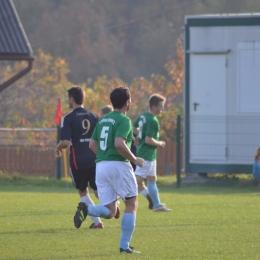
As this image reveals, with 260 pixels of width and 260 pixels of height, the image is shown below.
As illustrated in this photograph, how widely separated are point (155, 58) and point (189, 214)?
48.2 metres

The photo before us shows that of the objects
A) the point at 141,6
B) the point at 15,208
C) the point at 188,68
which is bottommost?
the point at 15,208

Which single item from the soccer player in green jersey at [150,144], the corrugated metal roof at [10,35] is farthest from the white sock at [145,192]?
the corrugated metal roof at [10,35]

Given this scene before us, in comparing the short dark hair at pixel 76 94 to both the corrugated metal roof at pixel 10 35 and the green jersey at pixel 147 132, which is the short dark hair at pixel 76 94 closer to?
the green jersey at pixel 147 132

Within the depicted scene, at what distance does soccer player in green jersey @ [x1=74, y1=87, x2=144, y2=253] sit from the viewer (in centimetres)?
838

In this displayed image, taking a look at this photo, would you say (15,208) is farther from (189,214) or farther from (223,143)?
(223,143)

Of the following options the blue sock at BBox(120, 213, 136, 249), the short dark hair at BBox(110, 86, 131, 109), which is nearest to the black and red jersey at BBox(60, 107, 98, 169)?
the short dark hair at BBox(110, 86, 131, 109)

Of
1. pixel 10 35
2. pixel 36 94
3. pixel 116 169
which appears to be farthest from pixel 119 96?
pixel 36 94

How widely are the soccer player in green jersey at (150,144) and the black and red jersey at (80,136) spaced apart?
232cm

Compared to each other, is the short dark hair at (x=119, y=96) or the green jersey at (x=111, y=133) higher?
the short dark hair at (x=119, y=96)

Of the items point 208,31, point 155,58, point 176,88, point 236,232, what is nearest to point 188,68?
point 208,31

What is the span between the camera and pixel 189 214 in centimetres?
1253

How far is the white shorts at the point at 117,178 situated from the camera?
27.8ft

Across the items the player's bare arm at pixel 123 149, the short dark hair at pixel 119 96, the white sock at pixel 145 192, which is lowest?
the white sock at pixel 145 192

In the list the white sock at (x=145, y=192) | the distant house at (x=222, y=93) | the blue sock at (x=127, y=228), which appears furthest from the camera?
the distant house at (x=222, y=93)
